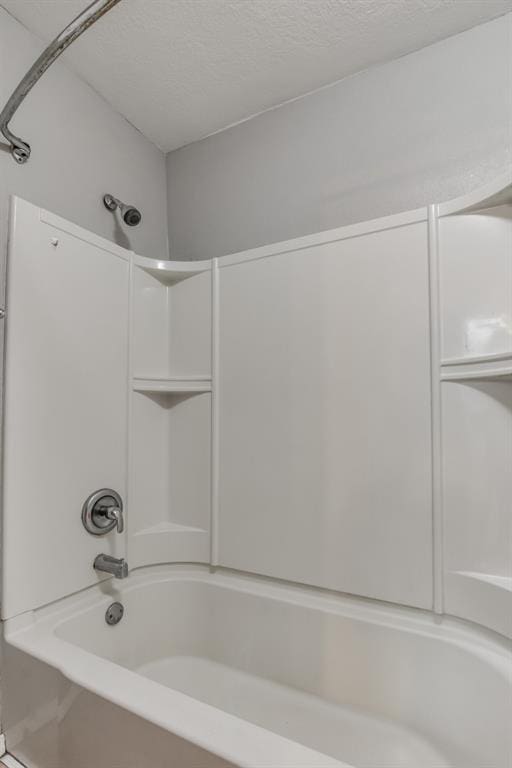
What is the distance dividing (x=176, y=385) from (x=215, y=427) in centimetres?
24

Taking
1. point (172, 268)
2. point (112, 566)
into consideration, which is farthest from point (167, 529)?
point (172, 268)

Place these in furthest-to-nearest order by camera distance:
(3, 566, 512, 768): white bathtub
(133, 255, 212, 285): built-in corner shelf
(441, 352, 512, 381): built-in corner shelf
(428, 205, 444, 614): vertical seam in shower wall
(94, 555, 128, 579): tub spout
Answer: (133, 255, 212, 285): built-in corner shelf
(94, 555, 128, 579): tub spout
(428, 205, 444, 614): vertical seam in shower wall
(441, 352, 512, 381): built-in corner shelf
(3, 566, 512, 768): white bathtub

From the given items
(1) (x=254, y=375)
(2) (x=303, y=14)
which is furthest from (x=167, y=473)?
(2) (x=303, y=14)

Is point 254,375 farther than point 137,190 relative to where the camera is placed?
No

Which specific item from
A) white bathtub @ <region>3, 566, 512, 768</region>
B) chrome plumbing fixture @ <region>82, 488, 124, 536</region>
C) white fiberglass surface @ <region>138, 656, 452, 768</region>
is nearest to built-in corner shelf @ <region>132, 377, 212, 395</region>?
chrome plumbing fixture @ <region>82, 488, 124, 536</region>

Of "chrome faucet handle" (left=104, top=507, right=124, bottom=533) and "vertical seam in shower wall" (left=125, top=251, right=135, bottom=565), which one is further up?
"vertical seam in shower wall" (left=125, top=251, right=135, bottom=565)

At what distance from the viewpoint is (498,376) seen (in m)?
1.16

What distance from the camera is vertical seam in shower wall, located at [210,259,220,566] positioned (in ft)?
5.32

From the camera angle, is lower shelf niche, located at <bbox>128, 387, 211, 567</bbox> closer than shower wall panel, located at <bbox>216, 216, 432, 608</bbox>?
No

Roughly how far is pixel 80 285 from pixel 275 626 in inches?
54.2

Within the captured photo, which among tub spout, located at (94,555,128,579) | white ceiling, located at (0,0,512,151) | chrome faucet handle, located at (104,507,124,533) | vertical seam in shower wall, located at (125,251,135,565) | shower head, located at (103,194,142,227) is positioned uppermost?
white ceiling, located at (0,0,512,151)

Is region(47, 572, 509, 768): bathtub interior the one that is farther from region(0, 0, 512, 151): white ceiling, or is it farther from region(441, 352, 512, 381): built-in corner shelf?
region(0, 0, 512, 151): white ceiling

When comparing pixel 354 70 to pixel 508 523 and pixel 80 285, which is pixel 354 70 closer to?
pixel 80 285

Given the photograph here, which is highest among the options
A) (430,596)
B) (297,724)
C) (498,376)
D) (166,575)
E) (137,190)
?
(137,190)
